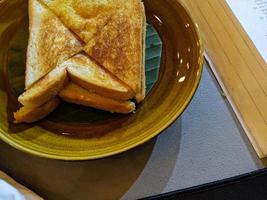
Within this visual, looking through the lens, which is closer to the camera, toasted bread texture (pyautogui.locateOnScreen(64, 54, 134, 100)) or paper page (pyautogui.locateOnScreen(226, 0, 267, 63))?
toasted bread texture (pyautogui.locateOnScreen(64, 54, 134, 100))

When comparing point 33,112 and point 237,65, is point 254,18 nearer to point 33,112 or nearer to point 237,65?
point 237,65

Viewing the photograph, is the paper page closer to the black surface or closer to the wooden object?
the wooden object

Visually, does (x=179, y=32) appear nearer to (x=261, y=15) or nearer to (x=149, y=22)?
(x=149, y=22)

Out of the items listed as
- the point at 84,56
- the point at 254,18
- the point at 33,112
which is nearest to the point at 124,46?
the point at 84,56

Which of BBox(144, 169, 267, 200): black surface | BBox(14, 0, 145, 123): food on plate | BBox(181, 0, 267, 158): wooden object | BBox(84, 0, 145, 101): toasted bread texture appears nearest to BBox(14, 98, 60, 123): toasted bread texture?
BBox(14, 0, 145, 123): food on plate

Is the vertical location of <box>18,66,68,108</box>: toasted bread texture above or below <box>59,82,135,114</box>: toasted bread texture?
above

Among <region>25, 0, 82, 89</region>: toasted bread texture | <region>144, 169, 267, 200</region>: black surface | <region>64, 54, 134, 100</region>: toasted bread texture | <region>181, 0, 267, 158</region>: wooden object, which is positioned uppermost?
<region>25, 0, 82, 89</region>: toasted bread texture

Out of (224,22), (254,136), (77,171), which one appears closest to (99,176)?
(77,171)
